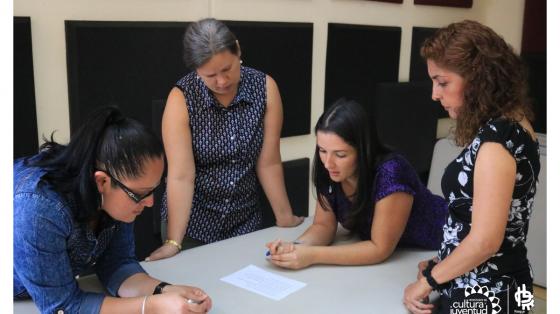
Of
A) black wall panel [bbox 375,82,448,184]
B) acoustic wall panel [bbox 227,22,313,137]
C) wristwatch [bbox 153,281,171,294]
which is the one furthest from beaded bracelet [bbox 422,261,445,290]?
black wall panel [bbox 375,82,448,184]

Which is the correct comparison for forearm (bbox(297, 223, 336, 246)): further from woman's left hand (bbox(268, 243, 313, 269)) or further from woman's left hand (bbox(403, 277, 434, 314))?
woman's left hand (bbox(403, 277, 434, 314))

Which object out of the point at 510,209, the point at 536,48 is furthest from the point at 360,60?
the point at 510,209

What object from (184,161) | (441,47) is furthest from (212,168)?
(441,47)

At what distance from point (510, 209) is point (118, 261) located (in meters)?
1.08

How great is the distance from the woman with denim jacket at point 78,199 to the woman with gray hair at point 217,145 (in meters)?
0.47

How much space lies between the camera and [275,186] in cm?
213

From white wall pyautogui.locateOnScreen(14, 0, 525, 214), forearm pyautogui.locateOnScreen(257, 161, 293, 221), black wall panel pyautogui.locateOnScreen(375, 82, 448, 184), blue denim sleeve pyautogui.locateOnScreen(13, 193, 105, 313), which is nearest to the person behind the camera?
blue denim sleeve pyautogui.locateOnScreen(13, 193, 105, 313)

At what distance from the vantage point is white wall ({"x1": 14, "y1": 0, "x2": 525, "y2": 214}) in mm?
2299

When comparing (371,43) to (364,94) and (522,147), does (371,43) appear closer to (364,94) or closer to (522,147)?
(364,94)

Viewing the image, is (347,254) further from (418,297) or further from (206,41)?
(206,41)

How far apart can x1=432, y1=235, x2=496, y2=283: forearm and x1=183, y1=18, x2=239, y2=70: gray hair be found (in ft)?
3.14

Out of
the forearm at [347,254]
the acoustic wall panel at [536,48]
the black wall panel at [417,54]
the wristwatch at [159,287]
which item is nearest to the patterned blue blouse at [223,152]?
the forearm at [347,254]

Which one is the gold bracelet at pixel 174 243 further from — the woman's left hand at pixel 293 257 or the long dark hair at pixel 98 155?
the long dark hair at pixel 98 155

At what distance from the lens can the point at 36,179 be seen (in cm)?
126
